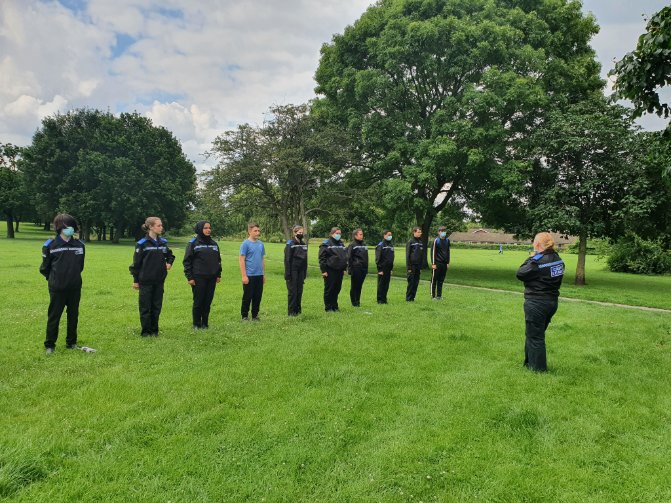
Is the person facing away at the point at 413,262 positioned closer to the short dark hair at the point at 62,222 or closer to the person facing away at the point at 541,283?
the person facing away at the point at 541,283

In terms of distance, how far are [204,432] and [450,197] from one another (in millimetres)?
21410

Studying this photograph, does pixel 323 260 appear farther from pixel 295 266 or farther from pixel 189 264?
pixel 189 264

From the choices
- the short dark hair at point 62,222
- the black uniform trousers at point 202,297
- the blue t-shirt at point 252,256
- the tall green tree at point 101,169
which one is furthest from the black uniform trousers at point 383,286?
the tall green tree at point 101,169

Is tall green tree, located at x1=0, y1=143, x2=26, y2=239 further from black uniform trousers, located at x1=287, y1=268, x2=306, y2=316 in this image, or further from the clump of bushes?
the clump of bushes

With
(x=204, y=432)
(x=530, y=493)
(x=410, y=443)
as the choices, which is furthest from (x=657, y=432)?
(x=204, y=432)

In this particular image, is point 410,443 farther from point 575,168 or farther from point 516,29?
point 516,29

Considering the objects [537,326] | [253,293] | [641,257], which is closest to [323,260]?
[253,293]

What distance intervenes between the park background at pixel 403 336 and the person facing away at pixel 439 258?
85 centimetres

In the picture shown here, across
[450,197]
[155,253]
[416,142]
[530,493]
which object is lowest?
[530,493]

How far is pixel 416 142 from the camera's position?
19922mm

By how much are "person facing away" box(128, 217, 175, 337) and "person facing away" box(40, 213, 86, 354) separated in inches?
38.6

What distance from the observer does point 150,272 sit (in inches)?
297

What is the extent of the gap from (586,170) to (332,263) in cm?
1375

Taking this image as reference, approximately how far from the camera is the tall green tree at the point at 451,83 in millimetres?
17969
